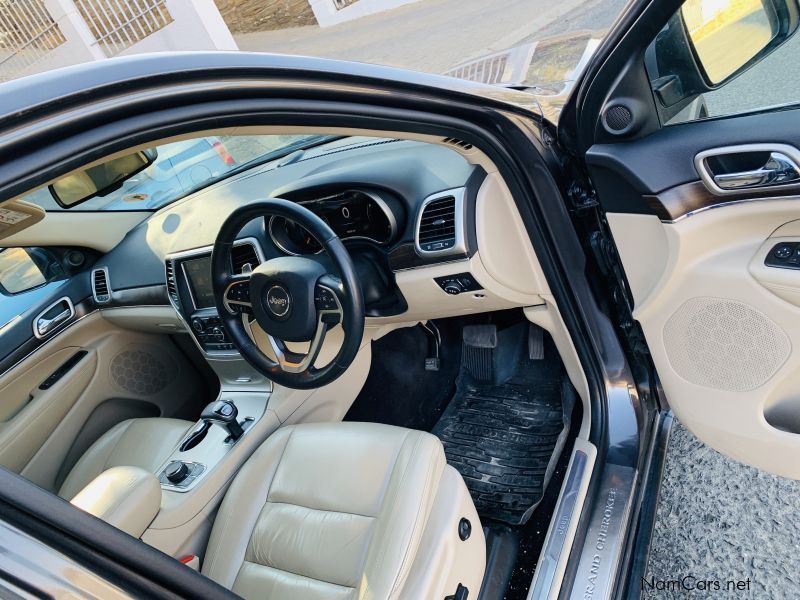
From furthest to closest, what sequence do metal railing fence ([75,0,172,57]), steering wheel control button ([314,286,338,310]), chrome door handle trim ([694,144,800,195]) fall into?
metal railing fence ([75,0,172,57]), steering wheel control button ([314,286,338,310]), chrome door handle trim ([694,144,800,195])

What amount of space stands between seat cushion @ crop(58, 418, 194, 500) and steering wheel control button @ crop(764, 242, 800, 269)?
1.82 m

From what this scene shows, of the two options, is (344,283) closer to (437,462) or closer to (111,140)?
(437,462)

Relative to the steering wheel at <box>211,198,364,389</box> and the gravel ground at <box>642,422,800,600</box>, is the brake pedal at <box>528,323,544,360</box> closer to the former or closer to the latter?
the gravel ground at <box>642,422,800,600</box>

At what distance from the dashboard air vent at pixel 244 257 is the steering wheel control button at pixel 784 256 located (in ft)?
4.81

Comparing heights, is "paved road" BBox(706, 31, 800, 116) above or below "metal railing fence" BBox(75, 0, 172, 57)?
below

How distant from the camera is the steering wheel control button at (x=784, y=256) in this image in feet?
4.28

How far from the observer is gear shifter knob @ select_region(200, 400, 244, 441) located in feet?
6.39

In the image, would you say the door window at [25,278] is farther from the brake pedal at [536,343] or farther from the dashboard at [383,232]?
the brake pedal at [536,343]

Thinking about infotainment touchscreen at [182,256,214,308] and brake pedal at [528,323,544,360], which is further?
brake pedal at [528,323,544,360]

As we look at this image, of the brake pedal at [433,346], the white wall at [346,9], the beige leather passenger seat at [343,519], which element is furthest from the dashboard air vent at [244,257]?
the white wall at [346,9]

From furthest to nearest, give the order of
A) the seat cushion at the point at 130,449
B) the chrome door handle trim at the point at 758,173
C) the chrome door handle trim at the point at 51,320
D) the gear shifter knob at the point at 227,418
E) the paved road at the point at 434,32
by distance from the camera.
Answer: the paved road at the point at 434,32
the chrome door handle trim at the point at 51,320
the seat cushion at the point at 130,449
the gear shifter knob at the point at 227,418
the chrome door handle trim at the point at 758,173

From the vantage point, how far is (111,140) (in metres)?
0.79

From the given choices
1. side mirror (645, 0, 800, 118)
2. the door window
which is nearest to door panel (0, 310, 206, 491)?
the door window

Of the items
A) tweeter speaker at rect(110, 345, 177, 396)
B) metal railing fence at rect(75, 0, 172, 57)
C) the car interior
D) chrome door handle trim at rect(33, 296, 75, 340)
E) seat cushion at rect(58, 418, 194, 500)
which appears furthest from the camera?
metal railing fence at rect(75, 0, 172, 57)
